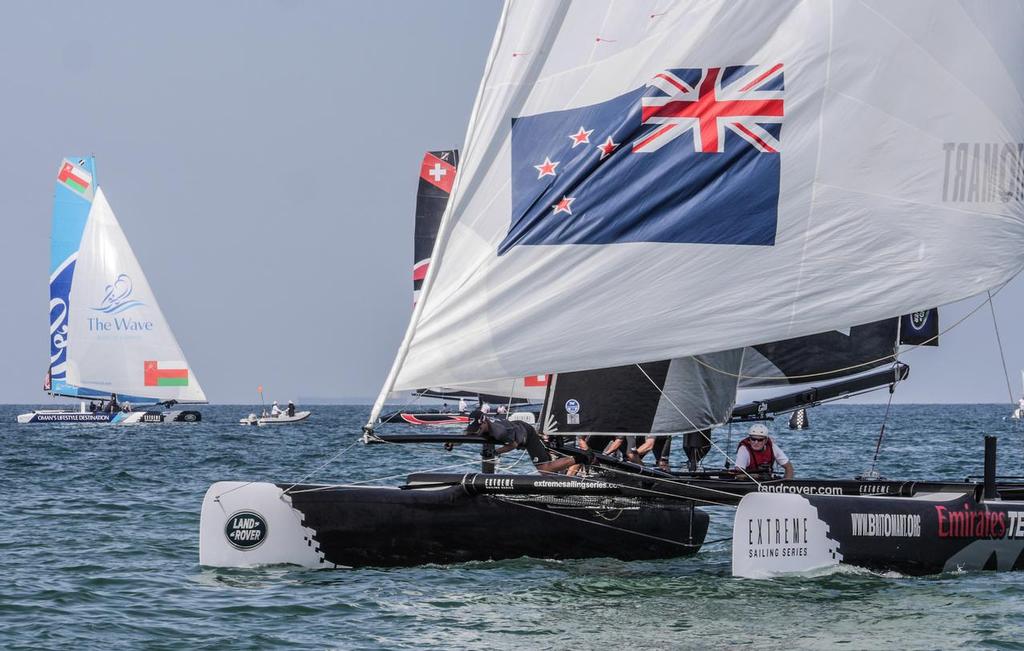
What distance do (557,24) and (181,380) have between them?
4477 cm

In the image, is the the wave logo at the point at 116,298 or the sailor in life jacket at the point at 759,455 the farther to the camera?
the the wave logo at the point at 116,298

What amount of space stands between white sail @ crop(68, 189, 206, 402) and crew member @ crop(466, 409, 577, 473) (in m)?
41.6

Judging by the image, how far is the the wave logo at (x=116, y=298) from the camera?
5088 centimetres

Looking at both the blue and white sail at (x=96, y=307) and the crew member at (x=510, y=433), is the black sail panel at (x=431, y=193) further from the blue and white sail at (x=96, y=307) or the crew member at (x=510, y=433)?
the crew member at (x=510, y=433)

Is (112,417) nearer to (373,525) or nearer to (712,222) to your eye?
(373,525)

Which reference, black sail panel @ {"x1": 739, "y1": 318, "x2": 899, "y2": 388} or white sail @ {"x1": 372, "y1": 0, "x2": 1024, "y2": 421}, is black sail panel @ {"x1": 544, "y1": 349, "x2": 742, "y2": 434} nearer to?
white sail @ {"x1": 372, "y1": 0, "x2": 1024, "y2": 421}

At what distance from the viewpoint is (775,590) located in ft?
34.4

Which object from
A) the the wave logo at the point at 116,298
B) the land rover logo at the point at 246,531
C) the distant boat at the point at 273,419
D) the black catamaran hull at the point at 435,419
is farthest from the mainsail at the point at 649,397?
the distant boat at the point at 273,419

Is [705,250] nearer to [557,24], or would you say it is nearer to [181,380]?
[557,24]

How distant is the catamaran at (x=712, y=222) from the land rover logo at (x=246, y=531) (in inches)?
0.8

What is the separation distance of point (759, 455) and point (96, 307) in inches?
1655

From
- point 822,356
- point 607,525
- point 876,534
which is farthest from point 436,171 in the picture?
point 876,534

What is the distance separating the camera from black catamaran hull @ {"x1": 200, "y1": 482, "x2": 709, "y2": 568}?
37.8 feet

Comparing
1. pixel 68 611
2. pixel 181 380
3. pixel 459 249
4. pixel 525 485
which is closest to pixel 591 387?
pixel 525 485
